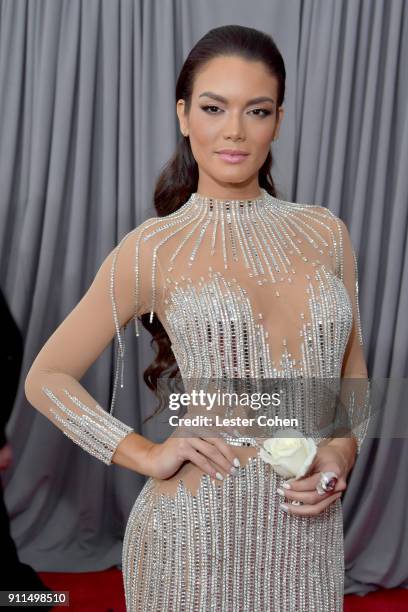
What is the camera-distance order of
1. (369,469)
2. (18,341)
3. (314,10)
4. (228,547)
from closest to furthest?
(18,341) < (228,547) < (314,10) < (369,469)

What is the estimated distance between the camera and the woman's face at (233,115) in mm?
1534

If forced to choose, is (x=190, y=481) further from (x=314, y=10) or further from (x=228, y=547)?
(x=314, y=10)

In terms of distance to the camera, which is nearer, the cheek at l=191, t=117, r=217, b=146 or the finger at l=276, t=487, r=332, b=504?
the finger at l=276, t=487, r=332, b=504

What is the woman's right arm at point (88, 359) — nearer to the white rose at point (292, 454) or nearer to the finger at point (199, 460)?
the finger at point (199, 460)

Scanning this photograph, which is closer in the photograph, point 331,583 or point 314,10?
point 331,583

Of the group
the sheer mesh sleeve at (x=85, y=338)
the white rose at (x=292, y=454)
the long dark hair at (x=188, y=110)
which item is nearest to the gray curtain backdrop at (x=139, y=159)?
the long dark hair at (x=188, y=110)

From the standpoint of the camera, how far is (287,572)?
1506 millimetres

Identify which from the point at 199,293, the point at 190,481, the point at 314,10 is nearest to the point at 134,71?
the point at 314,10

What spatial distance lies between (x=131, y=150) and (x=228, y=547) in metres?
1.83

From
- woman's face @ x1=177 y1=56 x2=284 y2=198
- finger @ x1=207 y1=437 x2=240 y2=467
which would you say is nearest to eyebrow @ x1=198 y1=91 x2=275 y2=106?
woman's face @ x1=177 y1=56 x2=284 y2=198

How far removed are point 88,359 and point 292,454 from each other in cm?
46

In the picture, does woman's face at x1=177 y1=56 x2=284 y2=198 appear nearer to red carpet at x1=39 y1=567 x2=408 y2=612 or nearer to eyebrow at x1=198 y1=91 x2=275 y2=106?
eyebrow at x1=198 y1=91 x2=275 y2=106

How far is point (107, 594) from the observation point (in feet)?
9.45

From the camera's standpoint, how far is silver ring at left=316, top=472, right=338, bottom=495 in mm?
1400
